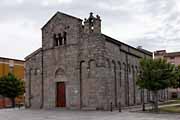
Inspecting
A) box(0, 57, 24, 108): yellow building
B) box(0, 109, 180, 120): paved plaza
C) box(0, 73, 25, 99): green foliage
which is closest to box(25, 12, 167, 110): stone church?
box(0, 109, 180, 120): paved plaza

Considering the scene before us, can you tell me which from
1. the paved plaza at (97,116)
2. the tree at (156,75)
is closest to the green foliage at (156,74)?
the tree at (156,75)

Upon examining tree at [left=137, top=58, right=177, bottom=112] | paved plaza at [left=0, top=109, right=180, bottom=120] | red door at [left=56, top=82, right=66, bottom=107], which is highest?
tree at [left=137, top=58, right=177, bottom=112]

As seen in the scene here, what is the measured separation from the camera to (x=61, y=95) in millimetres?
36500

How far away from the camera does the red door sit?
3616cm

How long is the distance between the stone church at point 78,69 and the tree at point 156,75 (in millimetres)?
5305

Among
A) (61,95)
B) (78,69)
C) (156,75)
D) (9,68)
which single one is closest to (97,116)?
(156,75)

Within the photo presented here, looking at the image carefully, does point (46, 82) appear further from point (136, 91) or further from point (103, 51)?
point (136, 91)

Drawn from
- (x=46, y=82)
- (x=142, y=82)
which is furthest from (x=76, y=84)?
(x=142, y=82)

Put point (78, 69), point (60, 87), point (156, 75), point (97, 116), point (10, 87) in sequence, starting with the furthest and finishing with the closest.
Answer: point (10, 87)
point (60, 87)
point (78, 69)
point (156, 75)
point (97, 116)

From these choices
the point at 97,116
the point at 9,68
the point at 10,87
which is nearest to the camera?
the point at 97,116

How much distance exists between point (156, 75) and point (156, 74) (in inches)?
4.0

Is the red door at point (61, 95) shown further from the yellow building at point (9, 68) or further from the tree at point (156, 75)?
the yellow building at point (9, 68)

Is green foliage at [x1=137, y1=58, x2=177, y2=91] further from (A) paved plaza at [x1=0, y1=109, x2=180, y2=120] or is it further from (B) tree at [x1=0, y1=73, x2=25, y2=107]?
(B) tree at [x1=0, y1=73, x2=25, y2=107]

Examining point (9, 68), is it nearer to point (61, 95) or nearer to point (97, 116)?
point (61, 95)
